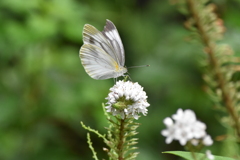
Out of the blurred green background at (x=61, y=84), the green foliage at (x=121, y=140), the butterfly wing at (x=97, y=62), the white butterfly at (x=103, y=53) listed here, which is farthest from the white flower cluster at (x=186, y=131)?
the blurred green background at (x=61, y=84)

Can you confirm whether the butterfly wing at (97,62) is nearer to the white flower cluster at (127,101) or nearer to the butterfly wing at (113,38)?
the butterfly wing at (113,38)

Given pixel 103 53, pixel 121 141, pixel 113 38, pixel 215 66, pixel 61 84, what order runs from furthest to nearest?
1. pixel 61 84
2. pixel 103 53
3. pixel 113 38
4. pixel 215 66
5. pixel 121 141

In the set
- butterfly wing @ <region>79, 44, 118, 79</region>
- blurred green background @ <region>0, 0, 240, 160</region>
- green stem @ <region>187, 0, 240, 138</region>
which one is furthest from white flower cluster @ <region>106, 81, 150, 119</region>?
blurred green background @ <region>0, 0, 240, 160</region>

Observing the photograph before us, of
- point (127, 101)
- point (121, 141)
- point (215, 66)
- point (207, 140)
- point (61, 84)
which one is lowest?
point (207, 140)

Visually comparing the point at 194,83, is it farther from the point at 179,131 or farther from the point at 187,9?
the point at 179,131

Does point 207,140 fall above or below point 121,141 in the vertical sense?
below

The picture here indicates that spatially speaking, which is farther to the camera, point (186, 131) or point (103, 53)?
point (103, 53)

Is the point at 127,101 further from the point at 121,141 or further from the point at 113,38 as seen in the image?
the point at 113,38

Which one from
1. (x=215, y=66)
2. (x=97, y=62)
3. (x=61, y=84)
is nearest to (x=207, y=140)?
(x=215, y=66)
